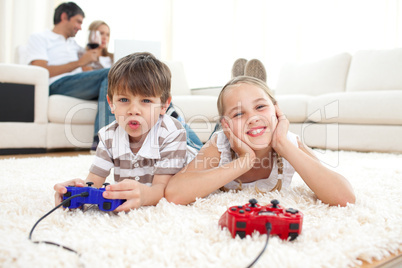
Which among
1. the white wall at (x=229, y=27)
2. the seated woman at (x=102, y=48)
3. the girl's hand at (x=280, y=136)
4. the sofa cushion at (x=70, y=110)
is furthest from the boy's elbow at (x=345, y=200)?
the white wall at (x=229, y=27)

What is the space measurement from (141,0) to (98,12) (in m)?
0.55

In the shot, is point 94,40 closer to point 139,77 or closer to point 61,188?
point 139,77

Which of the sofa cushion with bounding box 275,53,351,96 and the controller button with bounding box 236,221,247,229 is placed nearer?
the controller button with bounding box 236,221,247,229

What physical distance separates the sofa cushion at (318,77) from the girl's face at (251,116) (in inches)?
87.5

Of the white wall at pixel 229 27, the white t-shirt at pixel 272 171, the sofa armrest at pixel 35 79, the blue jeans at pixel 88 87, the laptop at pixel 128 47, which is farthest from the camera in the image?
the white wall at pixel 229 27

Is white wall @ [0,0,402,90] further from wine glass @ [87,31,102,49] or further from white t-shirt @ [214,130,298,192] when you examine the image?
white t-shirt @ [214,130,298,192]

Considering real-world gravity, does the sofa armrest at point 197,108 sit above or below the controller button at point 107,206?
above

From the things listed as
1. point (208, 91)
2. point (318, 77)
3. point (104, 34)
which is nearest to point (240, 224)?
point (104, 34)

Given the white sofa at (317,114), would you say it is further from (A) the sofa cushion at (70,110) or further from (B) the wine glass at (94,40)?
(B) the wine glass at (94,40)

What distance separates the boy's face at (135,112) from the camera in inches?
33.5

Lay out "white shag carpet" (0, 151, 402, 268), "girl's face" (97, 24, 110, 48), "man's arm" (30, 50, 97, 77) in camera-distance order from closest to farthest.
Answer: "white shag carpet" (0, 151, 402, 268), "man's arm" (30, 50, 97, 77), "girl's face" (97, 24, 110, 48)

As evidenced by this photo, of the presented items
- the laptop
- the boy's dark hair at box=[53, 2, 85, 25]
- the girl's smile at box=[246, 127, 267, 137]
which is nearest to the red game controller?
the girl's smile at box=[246, 127, 267, 137]

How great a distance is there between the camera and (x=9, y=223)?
1.98 ft

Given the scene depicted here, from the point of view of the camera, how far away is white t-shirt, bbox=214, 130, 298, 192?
0.94 m
